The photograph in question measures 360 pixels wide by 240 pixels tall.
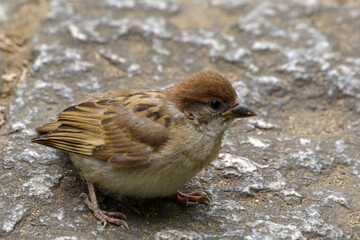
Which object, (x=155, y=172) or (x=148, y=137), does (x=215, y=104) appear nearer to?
(x=148, y=137)

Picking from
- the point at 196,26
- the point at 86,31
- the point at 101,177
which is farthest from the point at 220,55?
the point at 101,177

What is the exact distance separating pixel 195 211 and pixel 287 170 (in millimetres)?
1045

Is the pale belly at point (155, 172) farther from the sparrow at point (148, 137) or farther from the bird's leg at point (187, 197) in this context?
the bird's leg at point (187, 197)

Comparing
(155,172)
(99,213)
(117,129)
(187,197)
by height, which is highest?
(117,129)

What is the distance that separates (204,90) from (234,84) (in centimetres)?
168

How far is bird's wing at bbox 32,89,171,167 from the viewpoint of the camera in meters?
3.85

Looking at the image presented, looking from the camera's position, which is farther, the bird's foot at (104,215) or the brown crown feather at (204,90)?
the brown crown feather at (204,90)

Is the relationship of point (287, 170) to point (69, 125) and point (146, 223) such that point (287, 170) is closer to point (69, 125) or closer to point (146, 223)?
point (146, 223)

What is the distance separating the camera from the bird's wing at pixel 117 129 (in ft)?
12.6

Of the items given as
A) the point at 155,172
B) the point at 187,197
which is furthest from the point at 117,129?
the point at 187,197

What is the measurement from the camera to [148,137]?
3879mm

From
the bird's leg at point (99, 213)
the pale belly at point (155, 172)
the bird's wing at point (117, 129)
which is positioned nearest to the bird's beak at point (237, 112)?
the pale belly at point (155, 172)

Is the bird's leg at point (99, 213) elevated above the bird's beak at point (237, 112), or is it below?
below

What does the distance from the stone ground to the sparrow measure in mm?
231
